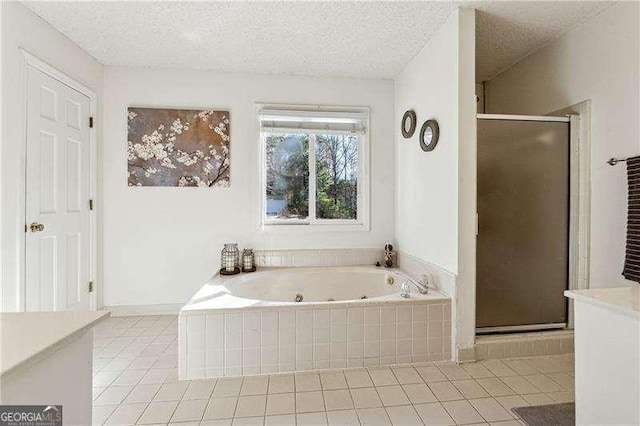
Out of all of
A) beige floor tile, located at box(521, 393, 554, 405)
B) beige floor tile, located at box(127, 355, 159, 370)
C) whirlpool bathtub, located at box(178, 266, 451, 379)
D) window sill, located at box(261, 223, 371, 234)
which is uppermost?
window sill, located at box(261, 223, 371, 234)

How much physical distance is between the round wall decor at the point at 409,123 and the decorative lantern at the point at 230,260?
190cm

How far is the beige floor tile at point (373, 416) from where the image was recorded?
1.51 meters

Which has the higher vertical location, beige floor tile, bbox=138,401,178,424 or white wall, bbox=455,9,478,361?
white wall, bbox=455,9,478,361

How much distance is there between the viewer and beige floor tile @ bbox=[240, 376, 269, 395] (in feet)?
5.80

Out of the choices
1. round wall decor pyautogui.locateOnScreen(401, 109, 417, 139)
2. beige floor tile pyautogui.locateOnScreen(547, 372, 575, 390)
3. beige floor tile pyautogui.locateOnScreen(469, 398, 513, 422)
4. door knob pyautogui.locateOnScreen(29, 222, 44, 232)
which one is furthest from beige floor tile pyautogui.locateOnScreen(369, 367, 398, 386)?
door knob pyautogui.locateOnScreen(29, 222, 44, 232)

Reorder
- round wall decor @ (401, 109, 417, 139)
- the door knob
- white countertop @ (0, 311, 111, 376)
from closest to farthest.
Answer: white countertop @ (0, 311, 111, 376)
the door knob
round wall decor @ (401, 109, 417, 139)

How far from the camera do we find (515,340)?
215 centimetres

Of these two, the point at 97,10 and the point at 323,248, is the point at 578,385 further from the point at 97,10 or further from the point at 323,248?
the point at 97,10

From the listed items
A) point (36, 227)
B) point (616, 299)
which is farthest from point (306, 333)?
point (36, 227)

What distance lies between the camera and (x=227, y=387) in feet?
5.97

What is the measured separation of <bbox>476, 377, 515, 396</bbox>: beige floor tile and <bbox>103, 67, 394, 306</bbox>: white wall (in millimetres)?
1666

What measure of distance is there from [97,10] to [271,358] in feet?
8.44

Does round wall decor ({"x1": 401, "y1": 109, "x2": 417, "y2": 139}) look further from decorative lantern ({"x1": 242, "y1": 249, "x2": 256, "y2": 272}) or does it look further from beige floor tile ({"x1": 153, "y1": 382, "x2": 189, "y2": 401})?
beige floor tile ({"x1": 153, "y1": 382, "x2": 189, "y2": 401})

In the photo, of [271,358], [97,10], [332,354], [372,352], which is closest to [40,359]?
[271,358]
